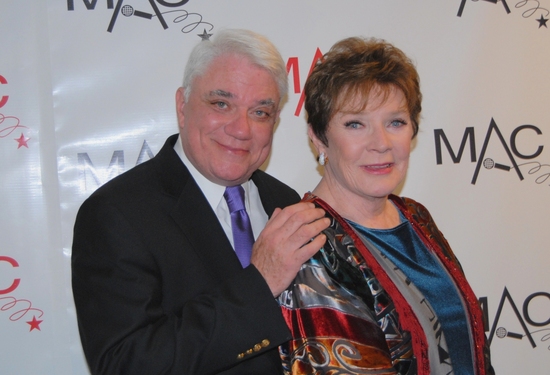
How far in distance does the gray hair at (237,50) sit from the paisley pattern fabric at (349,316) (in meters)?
0.45

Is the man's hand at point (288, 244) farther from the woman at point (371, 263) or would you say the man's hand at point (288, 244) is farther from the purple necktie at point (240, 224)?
the purple necktie at point (240, 224)

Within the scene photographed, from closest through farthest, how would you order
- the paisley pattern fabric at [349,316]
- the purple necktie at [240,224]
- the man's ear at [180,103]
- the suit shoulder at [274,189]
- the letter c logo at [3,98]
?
the paisley pattern fabric at [349,316]
the purple necktie at [240,224]
the man's ear at [180,103]
the suit shoulder at [274,189]
the letter c logo at [3,98]

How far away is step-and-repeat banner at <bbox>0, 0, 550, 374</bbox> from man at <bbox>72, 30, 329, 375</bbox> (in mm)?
554

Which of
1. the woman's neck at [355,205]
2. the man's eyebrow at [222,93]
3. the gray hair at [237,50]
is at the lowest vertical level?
the woman's neck at [355,205]

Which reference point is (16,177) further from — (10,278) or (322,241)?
(322,241)

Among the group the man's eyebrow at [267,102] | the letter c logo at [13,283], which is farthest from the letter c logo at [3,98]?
the man's eyebrow at [267,102]

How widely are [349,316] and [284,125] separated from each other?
3.62 feet

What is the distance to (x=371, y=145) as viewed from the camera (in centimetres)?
135

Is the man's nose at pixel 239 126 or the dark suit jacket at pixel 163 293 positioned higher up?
the man's nose at pixel 239 126

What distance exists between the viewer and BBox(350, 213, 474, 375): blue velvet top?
53.9 inches

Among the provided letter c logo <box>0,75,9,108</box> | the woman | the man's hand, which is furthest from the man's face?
letter c logo <box>0,75,9,108</box>

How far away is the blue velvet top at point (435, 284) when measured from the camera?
1370mm

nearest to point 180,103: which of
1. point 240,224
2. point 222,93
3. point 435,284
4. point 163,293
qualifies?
point 222,93

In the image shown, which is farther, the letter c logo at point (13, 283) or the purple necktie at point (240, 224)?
the letter c logo at point (13, 283)
